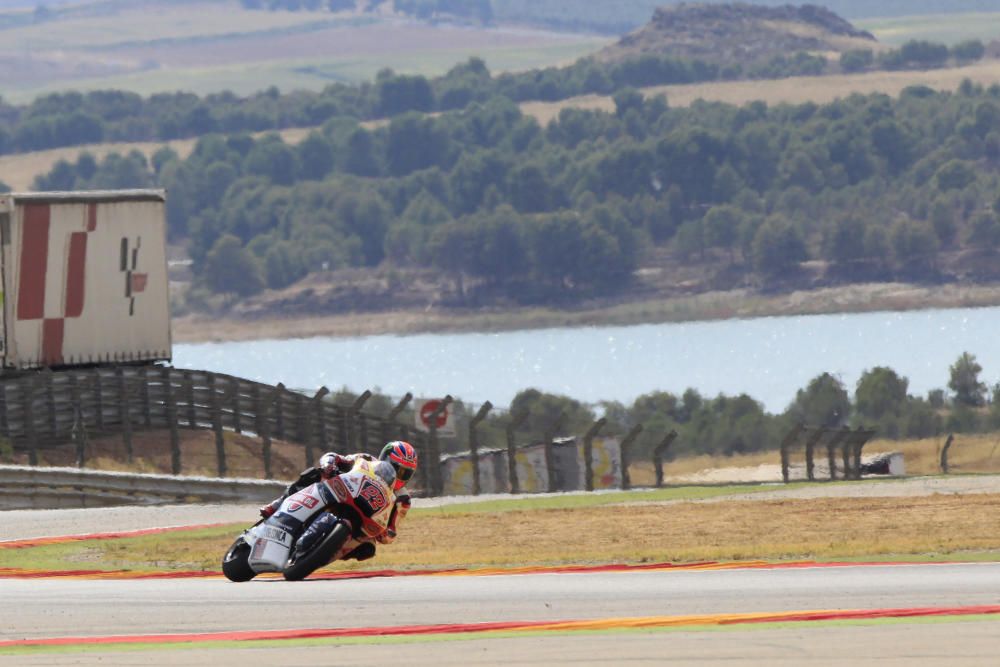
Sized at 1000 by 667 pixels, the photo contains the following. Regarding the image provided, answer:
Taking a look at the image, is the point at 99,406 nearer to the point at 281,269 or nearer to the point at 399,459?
the point at 399,459

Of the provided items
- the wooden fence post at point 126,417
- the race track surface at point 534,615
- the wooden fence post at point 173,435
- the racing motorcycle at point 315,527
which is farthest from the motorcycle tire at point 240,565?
the wooden fence post at point 126,417

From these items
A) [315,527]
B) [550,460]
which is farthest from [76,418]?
[315,527]

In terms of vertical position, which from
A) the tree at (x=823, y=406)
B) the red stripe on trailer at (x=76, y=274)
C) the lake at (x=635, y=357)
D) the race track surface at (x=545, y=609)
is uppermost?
the red stripe on trailer at (x=76, y=274)

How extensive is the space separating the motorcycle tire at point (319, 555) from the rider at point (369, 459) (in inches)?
19.3

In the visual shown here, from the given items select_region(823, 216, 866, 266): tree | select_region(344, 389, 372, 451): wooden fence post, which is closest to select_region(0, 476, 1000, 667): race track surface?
select_region(344, 389, 372, 451): wooden fence post

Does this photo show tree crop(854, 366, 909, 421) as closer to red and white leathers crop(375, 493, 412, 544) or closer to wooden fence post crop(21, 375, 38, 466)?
wooden fence post crop(21, 375, 38, 466)

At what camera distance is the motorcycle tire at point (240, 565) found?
16.8 metres

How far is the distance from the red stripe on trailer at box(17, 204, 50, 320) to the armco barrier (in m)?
7.76

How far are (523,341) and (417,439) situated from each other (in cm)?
11765

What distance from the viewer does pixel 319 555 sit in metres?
16.6

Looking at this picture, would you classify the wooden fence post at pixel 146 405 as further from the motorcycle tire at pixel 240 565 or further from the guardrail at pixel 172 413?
the motorcycle tire at pixel 240 565

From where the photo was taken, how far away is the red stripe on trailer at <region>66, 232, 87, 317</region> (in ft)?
126

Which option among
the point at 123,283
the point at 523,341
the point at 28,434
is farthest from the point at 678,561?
the point at 523,341

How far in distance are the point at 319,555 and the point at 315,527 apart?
0.24m
